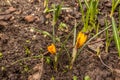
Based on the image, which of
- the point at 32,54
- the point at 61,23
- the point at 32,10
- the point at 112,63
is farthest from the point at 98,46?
the point at 32,10

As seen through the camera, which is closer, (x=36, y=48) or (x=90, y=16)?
(x=36, y=48)

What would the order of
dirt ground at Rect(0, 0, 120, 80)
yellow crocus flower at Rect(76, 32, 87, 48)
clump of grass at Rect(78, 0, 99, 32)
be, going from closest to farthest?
1. yellow crocus flower at Rect(76, 32, 87, 48)
2. dirt ground at Rect(0, 0, 120, 80)
3. clump of grass at Rect(78, 0, 99, 32)

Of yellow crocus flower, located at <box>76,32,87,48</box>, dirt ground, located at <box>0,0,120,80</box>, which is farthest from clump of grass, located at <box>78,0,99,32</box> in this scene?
yellow crocus flower, located at <box>76,32,87,48</box>

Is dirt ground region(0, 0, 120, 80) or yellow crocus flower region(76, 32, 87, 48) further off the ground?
yellow crocus flower region(76, 32, 87, 48)

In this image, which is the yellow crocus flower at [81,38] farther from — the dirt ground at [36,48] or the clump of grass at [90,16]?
the clump of grass at [90,16]

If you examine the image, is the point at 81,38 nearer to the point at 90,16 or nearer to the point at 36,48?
the point at 36,48

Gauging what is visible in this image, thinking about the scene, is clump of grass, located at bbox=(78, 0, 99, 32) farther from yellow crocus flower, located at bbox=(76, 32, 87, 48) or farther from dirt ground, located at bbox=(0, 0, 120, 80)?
yellow crocus flower, located at bbox=(76, 32, 87, 48)

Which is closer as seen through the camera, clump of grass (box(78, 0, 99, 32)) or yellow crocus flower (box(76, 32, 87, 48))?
yellow crocus flower (box(76, 32, 87, 48))

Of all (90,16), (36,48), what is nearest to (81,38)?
(36,48)
